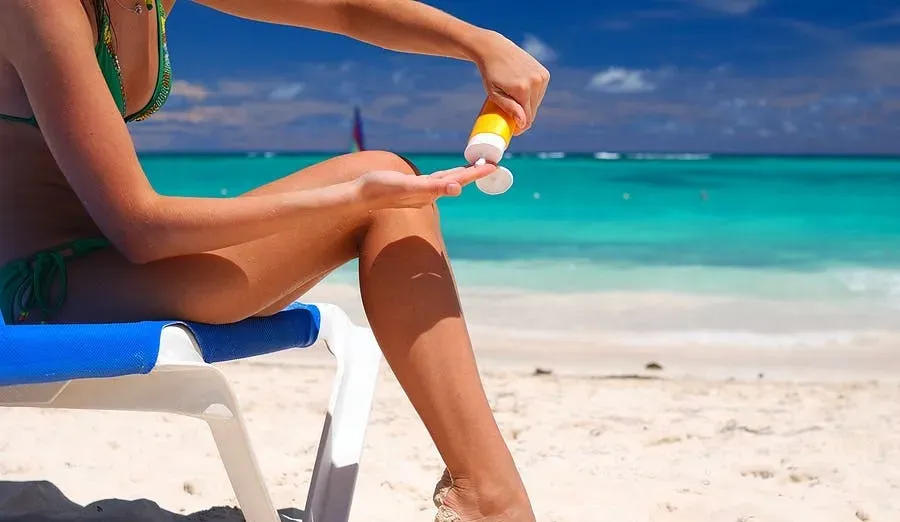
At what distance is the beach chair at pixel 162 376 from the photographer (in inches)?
50.3

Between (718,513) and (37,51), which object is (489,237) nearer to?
(718,513)

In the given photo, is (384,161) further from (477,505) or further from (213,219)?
(477,505)

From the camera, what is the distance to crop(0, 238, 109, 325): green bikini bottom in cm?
143

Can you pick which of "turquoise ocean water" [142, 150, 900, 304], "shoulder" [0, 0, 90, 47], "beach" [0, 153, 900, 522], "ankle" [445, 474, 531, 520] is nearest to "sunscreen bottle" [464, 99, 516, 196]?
"ankle" [445, 474, 531, 520]

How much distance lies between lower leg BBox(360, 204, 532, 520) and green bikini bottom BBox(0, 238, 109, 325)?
41 centimetres

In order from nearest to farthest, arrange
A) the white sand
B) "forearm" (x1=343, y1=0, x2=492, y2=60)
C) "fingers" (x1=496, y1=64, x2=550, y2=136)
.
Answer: "fingers" (x1=496, y1=64, x2=550, y2=136) → "forearm" (x1=343, y1=0, x2=492, y2=60) → the white sand

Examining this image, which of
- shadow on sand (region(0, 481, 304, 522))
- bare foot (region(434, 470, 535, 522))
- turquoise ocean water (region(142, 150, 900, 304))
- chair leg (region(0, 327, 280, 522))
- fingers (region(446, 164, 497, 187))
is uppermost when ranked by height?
turquoise ocean water (region(142, 150, 900, 304))

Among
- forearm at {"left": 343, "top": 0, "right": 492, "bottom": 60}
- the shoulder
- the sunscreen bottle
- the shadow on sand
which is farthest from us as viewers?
the shadow on sand

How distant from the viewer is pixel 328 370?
4.09 m

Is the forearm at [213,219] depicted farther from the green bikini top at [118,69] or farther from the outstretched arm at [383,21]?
the outstretched arm at [383,21]

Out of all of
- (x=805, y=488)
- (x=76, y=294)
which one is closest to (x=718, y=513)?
(x=805, y=488)

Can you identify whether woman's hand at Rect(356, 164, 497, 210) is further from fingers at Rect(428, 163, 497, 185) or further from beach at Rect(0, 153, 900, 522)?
beach at Rect(0, 153, 900, 522)

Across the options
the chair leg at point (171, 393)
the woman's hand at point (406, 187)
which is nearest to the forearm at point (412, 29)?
the woman's hand at point (406, 187)

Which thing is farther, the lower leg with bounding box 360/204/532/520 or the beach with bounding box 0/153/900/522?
the beach with bounding box 0/153/900/522
